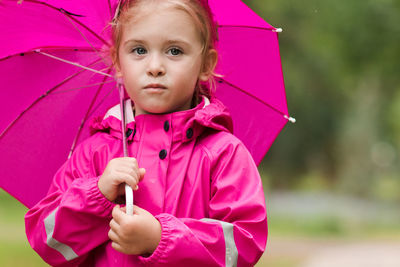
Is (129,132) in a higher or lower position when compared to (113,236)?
higher

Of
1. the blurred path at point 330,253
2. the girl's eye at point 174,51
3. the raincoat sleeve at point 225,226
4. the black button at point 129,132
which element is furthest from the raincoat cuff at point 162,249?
the blurred path at point 330,253

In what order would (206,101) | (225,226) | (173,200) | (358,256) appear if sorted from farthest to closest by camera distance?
(358,256), (206,101), (173,200), (225,226)

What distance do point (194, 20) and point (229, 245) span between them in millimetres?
895

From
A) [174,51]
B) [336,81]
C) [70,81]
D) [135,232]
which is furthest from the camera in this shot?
[336,81]

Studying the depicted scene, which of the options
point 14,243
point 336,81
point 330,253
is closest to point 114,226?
point 14,243

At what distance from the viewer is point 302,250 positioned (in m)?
10.6

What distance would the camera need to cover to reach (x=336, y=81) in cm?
2162

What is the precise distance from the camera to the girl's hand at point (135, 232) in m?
2.22

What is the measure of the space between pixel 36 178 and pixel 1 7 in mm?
794

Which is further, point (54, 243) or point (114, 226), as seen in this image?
point (54, 243)

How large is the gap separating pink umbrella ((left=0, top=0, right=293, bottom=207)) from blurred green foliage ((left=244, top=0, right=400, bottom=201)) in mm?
9295

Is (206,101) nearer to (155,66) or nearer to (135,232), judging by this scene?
(155,66)

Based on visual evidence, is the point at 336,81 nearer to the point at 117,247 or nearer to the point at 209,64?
the point at 209,64

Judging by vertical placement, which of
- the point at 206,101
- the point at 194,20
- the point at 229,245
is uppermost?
the point at 194,20
